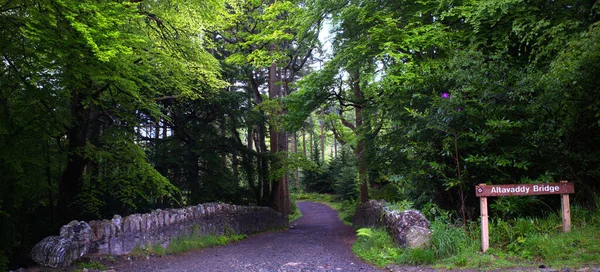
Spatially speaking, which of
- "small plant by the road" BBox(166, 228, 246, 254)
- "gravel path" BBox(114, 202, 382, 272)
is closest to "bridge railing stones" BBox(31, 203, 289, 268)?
"small plant by the road" BBox(166, 228, 246, 254)

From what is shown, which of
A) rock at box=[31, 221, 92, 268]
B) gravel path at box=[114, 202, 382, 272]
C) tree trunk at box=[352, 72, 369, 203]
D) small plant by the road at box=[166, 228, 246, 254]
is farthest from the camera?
tree trunk at box=[352, 72, 369, 203]

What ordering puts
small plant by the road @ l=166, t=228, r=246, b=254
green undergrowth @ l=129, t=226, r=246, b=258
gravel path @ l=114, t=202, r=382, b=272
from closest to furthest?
gravel path @ l=114, t=202, r=382, b=272
green undergrowth @ l=129, t=226, r=246, b=258
small plant by the road @ l=166, t=228, r=246, b=254

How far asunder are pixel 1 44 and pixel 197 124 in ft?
32.4

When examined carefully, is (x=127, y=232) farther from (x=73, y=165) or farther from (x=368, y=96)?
(x=368, y=96)

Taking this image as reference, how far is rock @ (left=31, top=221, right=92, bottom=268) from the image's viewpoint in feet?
18.8

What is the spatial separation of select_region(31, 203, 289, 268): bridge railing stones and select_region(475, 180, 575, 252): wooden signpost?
6.26 meters

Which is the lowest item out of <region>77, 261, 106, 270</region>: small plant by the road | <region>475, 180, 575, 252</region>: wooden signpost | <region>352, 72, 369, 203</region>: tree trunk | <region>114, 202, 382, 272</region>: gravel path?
<region>114, 202, 382, 272</region>: gravel path

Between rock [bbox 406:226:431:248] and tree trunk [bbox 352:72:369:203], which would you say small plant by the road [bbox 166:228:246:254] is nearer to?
tree trunk [bbox 352:72:369:203]

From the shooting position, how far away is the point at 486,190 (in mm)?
5715

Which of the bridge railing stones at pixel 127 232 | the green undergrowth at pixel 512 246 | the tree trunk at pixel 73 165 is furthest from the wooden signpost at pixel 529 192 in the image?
the tree trunk at pixel 73 165

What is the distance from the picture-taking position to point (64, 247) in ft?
19.3

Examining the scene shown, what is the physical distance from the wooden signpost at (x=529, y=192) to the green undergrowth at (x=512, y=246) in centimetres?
16

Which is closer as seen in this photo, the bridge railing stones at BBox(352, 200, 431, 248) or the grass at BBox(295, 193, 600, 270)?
the grass at BBox(295, 193, 600, 270)

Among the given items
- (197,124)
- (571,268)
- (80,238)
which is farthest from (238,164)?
(571,268)
